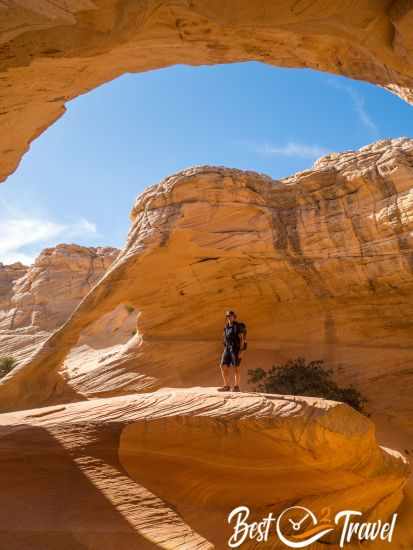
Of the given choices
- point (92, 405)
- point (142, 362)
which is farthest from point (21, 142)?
point (142, 362)

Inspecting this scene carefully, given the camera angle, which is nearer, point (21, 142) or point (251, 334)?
point (21, 142)

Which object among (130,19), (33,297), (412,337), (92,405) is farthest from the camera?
(33,297)

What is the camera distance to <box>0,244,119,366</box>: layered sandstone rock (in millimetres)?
26531

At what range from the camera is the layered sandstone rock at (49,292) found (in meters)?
26.5

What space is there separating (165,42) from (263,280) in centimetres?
960

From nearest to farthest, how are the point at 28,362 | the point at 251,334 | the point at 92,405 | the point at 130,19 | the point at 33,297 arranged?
the point at 130,19 → the point at 92,405 → the point at 28,362 → the point at 251,334 → the point at 33,297

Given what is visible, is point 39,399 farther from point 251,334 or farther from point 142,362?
point 251,334

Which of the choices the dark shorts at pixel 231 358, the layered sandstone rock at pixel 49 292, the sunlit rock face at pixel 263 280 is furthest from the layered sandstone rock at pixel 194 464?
the layered sandstone rock at pixel 49 292

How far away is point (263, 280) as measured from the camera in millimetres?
14070

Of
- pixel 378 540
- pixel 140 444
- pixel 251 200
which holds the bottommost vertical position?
pixel 378 540

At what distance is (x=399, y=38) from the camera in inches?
173

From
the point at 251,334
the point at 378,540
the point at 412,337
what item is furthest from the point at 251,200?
the point at 378,540

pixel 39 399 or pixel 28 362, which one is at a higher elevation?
pixel 28 362

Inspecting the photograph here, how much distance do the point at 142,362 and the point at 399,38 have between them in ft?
42.0
